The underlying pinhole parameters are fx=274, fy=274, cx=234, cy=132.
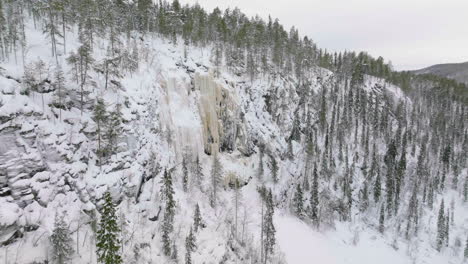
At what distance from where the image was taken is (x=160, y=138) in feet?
154

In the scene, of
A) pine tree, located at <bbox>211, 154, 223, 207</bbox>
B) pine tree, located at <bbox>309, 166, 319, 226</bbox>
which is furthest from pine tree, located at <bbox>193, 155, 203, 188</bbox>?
pine tree, located at <bbox>309, 166, 319, 226</bbox>

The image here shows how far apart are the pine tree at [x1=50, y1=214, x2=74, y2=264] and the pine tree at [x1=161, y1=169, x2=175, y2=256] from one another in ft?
37.6

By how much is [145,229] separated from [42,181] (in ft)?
43.9

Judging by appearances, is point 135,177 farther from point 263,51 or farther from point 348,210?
point 263,51

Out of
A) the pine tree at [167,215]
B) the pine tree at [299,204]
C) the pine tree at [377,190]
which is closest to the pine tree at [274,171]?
the pine tree at [299,204]

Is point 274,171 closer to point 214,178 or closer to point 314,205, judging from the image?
point 314,205

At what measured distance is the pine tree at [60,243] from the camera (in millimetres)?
25484

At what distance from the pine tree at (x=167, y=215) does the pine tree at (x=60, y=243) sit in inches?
451

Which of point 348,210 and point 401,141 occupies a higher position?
point 401,141

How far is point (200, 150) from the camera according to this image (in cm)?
5394

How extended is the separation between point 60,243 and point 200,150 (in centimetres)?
3069

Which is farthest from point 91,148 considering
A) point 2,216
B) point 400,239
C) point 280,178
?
point 400,239

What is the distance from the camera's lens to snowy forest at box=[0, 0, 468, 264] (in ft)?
101

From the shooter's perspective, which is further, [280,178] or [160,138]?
[280,178]
